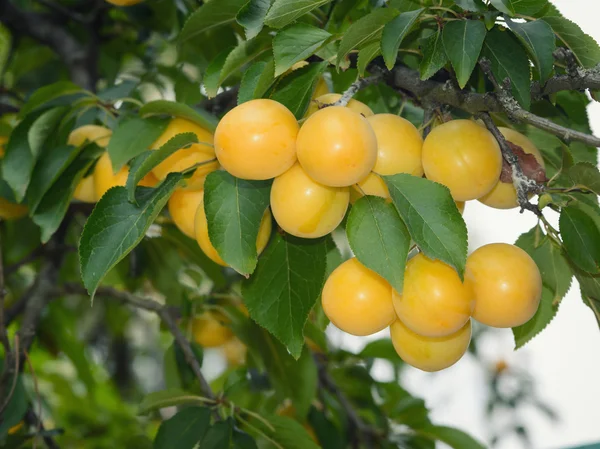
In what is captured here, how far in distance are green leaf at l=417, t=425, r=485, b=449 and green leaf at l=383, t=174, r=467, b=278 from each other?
2.07 feet

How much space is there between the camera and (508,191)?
614mm

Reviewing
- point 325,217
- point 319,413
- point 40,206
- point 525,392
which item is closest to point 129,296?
point 40,206

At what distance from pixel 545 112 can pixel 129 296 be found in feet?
2.01

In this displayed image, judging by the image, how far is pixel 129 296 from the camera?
1.00 metres

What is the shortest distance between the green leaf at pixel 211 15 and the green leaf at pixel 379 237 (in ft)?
0.92

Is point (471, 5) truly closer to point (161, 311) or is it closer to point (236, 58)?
point (236, 58)

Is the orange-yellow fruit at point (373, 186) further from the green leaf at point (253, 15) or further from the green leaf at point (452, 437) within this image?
the green leaf at point (452, 437)

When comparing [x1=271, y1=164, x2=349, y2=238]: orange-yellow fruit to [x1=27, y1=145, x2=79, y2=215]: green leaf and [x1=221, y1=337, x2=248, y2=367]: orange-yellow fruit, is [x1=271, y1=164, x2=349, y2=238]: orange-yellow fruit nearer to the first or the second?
[x1=27, y1=145, x2=79, y2=215]: green leaf

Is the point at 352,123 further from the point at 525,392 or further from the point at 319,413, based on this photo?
the point at 525,392

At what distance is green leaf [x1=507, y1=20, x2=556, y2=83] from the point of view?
516 mm

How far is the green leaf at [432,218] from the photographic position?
51cm

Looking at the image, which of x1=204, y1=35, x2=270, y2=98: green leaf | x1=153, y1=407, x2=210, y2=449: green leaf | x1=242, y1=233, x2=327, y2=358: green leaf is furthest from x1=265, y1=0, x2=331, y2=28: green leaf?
x1=153, y1=407, x2=210, y2=449: green leaf

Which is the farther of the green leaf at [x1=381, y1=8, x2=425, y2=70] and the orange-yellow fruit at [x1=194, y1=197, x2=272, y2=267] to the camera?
the orange-yellow fruit at [x1=194, y1=197, x2=272, y2=267]

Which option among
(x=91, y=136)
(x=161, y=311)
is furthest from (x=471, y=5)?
(x=161, y=311)
